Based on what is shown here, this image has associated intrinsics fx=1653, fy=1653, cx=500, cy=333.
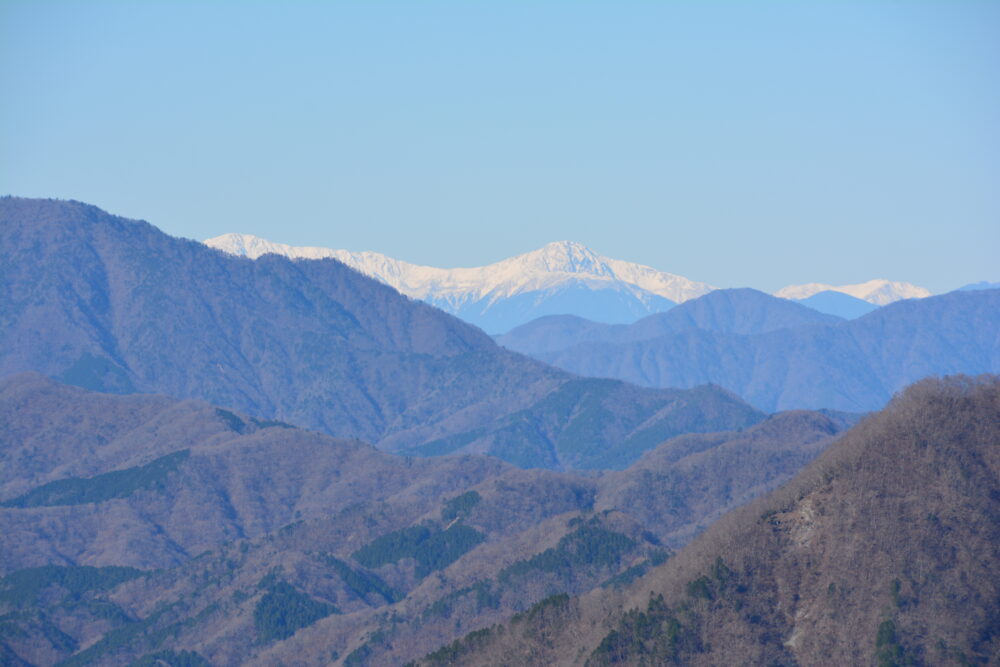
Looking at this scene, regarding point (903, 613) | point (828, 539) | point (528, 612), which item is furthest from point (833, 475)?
point (528, 612)

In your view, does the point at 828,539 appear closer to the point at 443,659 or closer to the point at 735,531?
the point at 735,531

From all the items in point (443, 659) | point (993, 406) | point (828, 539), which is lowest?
point (443, 659)

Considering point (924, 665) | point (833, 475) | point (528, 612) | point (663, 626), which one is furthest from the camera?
point (528, 612)

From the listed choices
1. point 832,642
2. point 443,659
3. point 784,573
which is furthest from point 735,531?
point 443,659

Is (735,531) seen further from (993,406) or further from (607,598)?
(993,406)

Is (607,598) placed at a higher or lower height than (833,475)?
lower

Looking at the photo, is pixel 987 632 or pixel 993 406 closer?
pixel 987 632

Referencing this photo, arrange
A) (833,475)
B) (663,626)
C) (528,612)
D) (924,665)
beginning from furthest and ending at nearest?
(528,612)
(833,475)
(663,626)
(924,665)
